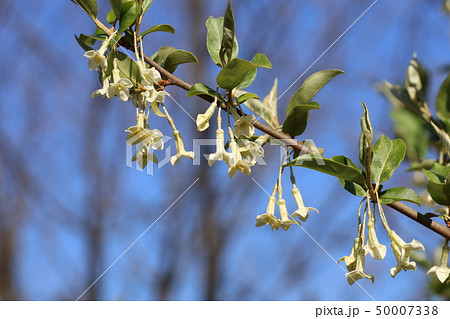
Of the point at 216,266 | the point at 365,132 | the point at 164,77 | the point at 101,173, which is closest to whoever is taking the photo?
the point at 365,132

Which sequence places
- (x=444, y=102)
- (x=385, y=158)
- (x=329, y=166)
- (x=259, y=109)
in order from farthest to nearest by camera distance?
(x=444, y=102), (x=259, y=109), (x=385, y=158), (x=329, y=166)

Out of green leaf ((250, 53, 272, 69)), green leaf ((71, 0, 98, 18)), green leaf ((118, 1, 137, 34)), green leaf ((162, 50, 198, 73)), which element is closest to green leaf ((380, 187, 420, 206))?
green leaf ((250, 53, 272, 69))

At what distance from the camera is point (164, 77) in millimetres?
1165

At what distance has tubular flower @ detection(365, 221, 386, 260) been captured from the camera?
111 centimetres

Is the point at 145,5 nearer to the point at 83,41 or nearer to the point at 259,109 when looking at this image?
the point at 83,41

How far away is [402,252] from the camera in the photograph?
1.11 meters

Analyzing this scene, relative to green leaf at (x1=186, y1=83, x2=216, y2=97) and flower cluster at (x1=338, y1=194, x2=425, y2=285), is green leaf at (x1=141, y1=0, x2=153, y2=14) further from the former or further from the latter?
flower cluster at (x1=338, y1=194, x2=425, y2=285)

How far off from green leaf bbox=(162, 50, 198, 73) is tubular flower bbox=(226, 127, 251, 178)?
209 millimetres

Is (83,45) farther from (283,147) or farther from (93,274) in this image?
(93,274)

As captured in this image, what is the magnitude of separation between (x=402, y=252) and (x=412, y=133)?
91 cm

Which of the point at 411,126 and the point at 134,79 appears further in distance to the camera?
the point at 411,126

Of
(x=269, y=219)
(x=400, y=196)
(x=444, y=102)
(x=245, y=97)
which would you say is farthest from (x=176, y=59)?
(x=444, y=102)
